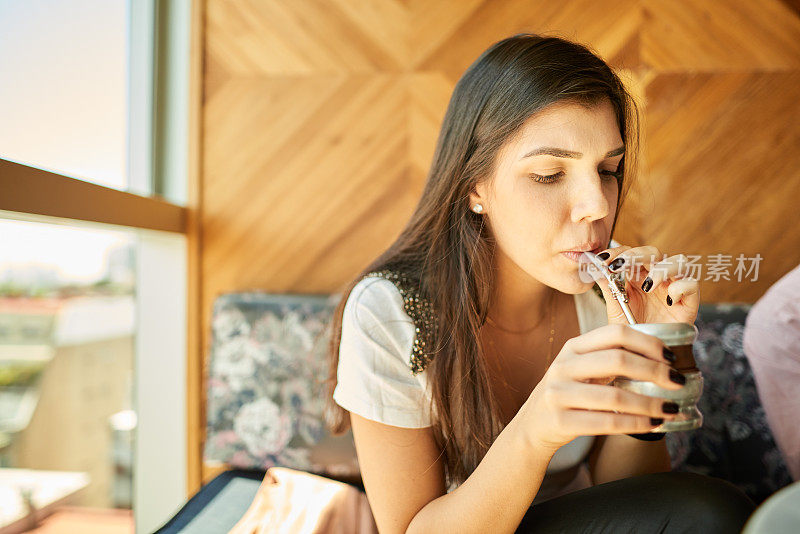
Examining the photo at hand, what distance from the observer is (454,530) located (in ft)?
2.58

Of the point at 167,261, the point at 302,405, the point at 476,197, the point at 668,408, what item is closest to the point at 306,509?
the point at 302,405

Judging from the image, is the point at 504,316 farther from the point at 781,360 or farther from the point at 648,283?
the point at 781,360

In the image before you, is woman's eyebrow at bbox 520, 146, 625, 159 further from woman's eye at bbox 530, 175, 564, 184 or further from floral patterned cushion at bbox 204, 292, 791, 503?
floral patterned cushion at bbox 204, 292, 791, 503

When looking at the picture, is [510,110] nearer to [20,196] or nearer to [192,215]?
[20,196]

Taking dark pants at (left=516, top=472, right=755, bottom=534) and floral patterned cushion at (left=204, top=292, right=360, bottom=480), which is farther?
floral patterned cushion at (left=204, top=292, right=360, bottom=480)

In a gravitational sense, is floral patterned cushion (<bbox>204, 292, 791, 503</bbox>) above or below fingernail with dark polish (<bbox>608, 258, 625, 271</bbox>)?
below

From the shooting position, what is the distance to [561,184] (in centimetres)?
85

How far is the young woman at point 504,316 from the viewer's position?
30.5 inches

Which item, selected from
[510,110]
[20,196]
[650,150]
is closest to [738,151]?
[650,150]

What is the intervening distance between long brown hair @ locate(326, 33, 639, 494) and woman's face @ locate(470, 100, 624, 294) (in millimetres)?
29

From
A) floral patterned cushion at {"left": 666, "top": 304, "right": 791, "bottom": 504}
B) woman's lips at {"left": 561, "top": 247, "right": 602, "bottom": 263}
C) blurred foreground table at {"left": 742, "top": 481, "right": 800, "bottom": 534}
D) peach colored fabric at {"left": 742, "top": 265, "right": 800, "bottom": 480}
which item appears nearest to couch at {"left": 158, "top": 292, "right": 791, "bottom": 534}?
floral patterned cushion at {"left": 666, "top": 304, "right": 791, "bottom": 504}

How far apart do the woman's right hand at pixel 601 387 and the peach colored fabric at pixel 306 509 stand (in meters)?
0.64

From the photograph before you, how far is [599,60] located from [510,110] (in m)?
0.21

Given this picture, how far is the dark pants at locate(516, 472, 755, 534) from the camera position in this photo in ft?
2.52
